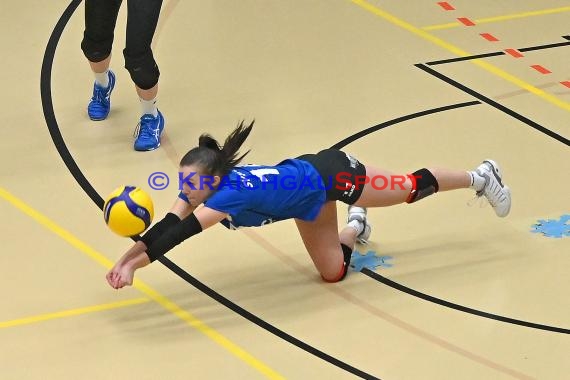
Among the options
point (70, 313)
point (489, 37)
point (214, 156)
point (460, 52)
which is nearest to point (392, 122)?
point (460, 52)

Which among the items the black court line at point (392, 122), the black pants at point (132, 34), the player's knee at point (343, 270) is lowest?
the player's knee at point (343, 270)

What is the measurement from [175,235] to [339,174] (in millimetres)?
783

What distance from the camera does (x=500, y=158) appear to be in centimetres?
583

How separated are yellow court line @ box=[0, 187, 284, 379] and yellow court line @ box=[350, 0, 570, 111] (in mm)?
3036

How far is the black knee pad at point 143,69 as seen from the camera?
5.66 m

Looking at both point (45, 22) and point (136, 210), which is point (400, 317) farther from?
point (45, 22)

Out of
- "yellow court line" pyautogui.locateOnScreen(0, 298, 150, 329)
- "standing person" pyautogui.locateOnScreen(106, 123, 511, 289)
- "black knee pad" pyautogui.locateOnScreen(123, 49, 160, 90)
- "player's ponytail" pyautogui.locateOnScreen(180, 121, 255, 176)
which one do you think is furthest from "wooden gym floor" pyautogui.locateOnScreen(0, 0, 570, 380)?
"player's ponytail" pyautogui.locateOnScreen(180, 121, 255, 176)

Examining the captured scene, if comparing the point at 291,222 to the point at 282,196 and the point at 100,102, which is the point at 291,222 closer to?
the point at 282,196

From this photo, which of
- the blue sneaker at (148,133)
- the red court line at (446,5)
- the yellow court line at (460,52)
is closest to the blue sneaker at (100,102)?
the blue sneaker at (148,133)

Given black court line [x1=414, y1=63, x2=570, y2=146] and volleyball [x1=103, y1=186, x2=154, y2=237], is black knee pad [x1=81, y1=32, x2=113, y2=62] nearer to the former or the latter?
volleyball [x1=103, y1=186, x2=154, y2=237]

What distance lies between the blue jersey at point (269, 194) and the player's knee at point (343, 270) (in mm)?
317

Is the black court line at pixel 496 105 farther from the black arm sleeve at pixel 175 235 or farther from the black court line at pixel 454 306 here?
the black arm sleeve at pixel 175 235

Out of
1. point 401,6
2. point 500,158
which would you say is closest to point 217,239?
point 500,158

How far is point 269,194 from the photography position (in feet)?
14.3
